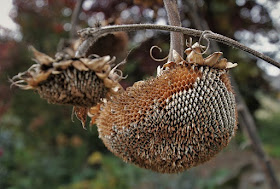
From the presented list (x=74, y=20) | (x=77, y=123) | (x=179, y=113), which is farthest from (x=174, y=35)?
(x=77, y=123)

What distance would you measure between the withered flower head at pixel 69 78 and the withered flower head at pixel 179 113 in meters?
0.12

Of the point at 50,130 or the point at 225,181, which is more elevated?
the point at 50,130

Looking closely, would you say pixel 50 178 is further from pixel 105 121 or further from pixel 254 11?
pixel 105 121

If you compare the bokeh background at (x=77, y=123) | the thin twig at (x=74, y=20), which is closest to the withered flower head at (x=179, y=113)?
the thin twig at (x=74, y=20)

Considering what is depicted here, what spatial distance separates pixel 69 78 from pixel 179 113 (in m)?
0.25

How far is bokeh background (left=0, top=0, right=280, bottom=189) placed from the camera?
2600mm

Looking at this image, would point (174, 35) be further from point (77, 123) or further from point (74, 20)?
point (77, 123)

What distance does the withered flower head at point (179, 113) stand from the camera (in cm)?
75

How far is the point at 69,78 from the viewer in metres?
0.64

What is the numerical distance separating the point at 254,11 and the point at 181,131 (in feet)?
7.05

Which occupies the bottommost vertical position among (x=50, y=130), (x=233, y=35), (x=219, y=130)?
(x=219, y=130)

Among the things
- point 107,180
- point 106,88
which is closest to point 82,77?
point 106,88

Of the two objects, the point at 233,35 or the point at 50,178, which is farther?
the point at 50,178

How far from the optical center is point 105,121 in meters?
0.85
